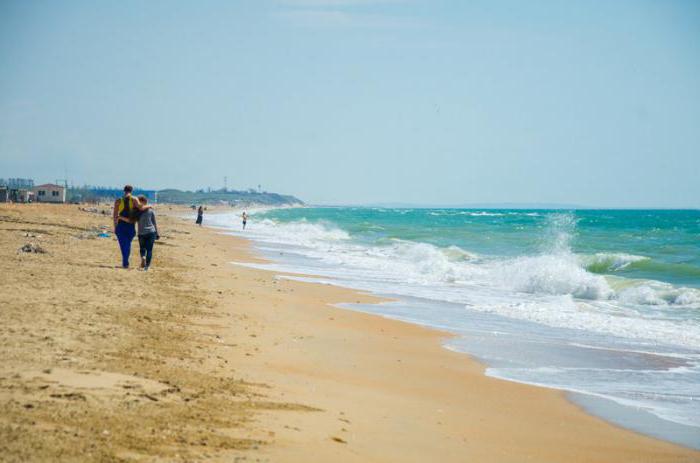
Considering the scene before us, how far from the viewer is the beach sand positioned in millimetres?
4672

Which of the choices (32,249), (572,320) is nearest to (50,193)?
(32,249)

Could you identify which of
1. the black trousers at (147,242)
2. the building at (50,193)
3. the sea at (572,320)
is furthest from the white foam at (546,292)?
the building at (50,193)

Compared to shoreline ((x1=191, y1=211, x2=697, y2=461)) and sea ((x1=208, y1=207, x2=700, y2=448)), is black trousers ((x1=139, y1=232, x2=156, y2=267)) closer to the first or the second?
shoreline ((x1=191, y1=211, x2=697, y2=461))

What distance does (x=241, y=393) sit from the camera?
623cm

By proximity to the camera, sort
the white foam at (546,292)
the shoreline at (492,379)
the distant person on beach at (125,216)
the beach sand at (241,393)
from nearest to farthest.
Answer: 1. the beach sand at (241,393)
2. the shoreline at (492,379)
3. the white foam at (546,292)
4. the distant person on beach at (125,216)

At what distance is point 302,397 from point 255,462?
6.75ft

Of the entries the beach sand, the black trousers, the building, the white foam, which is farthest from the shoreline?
the building

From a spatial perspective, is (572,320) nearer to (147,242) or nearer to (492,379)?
(492,379)

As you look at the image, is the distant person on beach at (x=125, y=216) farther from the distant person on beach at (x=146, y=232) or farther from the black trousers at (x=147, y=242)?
the black trousers at (x=147, y=242)

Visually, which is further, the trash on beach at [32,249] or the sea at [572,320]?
the trash on beach at [32,249]

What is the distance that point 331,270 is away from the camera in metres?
23.4

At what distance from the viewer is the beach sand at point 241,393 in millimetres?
4672

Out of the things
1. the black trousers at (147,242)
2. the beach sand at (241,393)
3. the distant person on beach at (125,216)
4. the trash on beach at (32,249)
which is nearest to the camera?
the beach sand at (241,393)

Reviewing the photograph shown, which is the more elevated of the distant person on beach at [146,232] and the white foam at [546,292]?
the distant person on beach at [146,232]
